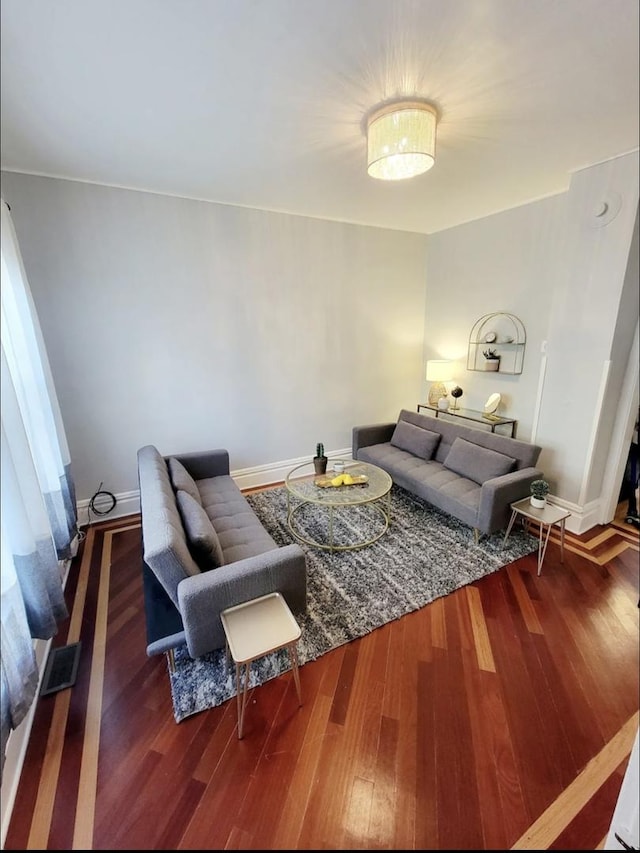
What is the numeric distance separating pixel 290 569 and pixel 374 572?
0.80 meters

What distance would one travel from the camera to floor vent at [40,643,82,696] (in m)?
1.46

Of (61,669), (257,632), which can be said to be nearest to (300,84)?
(257,632)

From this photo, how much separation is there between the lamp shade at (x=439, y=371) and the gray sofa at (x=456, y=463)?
493 mm

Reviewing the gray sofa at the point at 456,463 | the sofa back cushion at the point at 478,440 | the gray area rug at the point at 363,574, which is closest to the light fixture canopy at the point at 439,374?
the sofa back cushion at the point at 478,440

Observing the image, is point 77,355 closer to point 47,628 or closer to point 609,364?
point 47,628

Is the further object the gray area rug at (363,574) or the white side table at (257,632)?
the gray area rug at (363,574)

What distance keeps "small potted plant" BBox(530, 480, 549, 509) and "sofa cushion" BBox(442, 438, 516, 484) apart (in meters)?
0.29

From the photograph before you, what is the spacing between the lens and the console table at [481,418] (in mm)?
3119

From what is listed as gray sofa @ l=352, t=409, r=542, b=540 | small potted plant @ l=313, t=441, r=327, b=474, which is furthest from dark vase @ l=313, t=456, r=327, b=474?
gray sofa @ l=352, t=409, r=542, b=540

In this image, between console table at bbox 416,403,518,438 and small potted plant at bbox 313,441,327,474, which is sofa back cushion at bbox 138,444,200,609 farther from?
console table at bbox 416,403,518,438

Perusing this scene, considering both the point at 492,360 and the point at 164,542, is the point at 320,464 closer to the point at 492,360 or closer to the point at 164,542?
the point at 164,542

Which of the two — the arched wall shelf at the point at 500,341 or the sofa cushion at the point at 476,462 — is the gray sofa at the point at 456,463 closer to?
the sofa cushion at the point at 476,462

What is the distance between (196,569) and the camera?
5.01 ft

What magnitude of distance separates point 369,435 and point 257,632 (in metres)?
2.42
